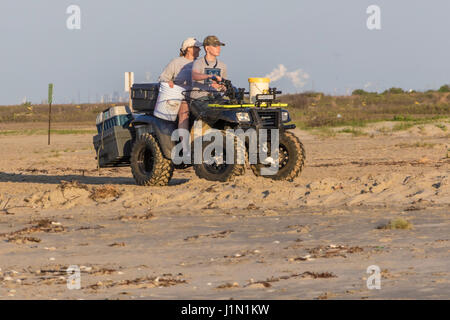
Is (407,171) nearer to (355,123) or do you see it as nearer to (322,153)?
(322,153)

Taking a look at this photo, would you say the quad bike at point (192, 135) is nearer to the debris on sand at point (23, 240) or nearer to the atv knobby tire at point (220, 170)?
the atv knobby tire at point (220, 170)

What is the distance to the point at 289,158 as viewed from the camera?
47.9 ft

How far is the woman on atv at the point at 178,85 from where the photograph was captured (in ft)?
47.5

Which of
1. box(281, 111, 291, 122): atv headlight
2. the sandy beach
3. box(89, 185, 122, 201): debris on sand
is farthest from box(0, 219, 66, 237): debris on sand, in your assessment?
box(281, 111, 291, 122): atv headlight

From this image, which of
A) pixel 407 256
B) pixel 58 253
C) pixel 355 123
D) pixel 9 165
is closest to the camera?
pixel 407 256

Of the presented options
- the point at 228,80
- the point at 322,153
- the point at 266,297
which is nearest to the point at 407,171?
the point at 228,80

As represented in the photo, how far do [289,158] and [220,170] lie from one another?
1148 mm

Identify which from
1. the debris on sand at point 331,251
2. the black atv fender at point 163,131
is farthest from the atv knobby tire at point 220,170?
the debris on sand at point 331,251

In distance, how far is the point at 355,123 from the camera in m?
38.0

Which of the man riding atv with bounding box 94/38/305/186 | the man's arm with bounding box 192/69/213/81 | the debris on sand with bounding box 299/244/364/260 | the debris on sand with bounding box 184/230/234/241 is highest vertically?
the man's arm with bounding box 192/69/213/81

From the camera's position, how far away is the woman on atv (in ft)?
47.5

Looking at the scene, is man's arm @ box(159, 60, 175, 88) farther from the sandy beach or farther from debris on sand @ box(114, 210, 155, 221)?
debris on sand @ box(114, 210, 155, 221)
